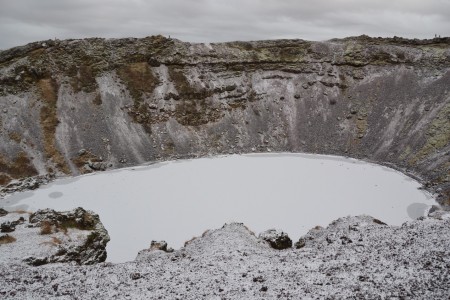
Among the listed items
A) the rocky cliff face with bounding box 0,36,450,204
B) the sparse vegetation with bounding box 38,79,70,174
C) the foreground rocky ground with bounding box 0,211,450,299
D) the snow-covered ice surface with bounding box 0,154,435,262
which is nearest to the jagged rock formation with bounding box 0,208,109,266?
the foreground rocky ground with bounding box 0,211,450,299

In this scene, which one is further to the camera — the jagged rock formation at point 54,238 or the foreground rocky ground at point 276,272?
Answer: the jagged rock formation at point 54,238

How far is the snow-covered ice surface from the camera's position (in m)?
36.8

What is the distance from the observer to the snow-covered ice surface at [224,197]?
121 feet

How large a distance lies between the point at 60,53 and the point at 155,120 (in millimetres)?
21727

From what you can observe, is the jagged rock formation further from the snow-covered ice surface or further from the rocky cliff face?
the rocky cliff face

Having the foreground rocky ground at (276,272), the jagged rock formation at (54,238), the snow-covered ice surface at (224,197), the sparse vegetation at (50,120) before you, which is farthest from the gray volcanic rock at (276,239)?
the sparse vegetation at (50,120)

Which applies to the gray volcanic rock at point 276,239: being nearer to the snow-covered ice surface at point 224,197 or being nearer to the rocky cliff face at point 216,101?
the snow-covered ice surface at point 224,197

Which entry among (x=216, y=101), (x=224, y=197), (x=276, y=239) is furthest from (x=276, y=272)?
(x=216, y=101)

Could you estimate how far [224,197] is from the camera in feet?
141

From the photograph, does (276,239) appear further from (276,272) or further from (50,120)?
(50,120)

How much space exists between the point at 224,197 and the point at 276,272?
22260mm

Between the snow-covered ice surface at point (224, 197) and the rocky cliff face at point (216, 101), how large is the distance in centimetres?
853

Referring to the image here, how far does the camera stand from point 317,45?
8081cm

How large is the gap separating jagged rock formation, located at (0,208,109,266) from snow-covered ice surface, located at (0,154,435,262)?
278 cm
